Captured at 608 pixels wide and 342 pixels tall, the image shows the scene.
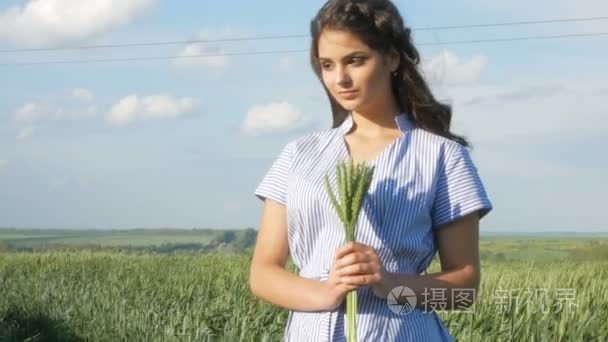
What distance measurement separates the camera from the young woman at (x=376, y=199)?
85.1 inches

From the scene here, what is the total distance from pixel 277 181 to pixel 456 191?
1.21ft

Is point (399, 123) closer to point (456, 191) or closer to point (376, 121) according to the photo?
point (376, 121)

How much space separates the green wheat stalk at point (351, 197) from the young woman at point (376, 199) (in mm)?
33

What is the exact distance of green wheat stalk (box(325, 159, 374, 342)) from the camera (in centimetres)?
205

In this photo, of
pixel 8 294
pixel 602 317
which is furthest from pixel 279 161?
pixel 8 294

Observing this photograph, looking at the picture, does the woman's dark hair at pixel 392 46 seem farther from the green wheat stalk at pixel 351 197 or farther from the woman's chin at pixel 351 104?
the green wheat stalk at pixel 351 197

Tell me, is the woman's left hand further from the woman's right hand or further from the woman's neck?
the woman's neck

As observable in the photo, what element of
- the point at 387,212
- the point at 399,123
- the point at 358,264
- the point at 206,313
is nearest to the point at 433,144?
the point at 399,123

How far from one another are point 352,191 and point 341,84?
9.1 inches

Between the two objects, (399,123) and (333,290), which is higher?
(399,123)

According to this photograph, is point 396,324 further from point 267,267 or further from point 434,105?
point 434,105

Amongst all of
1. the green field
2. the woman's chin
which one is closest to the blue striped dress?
the woman's chin

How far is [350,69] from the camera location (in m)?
Answer: 2.17

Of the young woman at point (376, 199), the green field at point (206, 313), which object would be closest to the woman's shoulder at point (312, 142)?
the young woman at point (376, 199)
